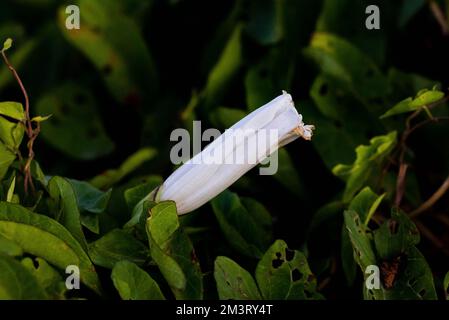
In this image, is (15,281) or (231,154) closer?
(15,281)

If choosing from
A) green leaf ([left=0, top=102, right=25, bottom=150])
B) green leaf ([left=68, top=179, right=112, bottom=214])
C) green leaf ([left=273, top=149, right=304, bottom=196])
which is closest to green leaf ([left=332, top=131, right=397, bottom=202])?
green leaf ([left=273, top=149, right=304, bottom=196])

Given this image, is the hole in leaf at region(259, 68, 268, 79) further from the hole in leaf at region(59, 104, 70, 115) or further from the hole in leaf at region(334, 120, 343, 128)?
the hole in leaf at region(59, 104, 70, 115)

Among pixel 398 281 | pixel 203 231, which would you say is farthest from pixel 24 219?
pixel 398 281

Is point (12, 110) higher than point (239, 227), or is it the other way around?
point (12, 110)

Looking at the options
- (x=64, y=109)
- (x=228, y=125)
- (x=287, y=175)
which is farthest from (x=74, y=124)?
(x=287, y=175)

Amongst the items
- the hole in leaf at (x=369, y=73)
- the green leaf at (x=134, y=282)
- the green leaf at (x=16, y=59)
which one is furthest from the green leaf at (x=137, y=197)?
the green leaf at (x=16, y=59)

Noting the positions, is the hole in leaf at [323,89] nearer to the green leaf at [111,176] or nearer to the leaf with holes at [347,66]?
the leaf with holes at [347,66]

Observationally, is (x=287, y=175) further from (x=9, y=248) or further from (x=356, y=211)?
(x=9, y=248)
